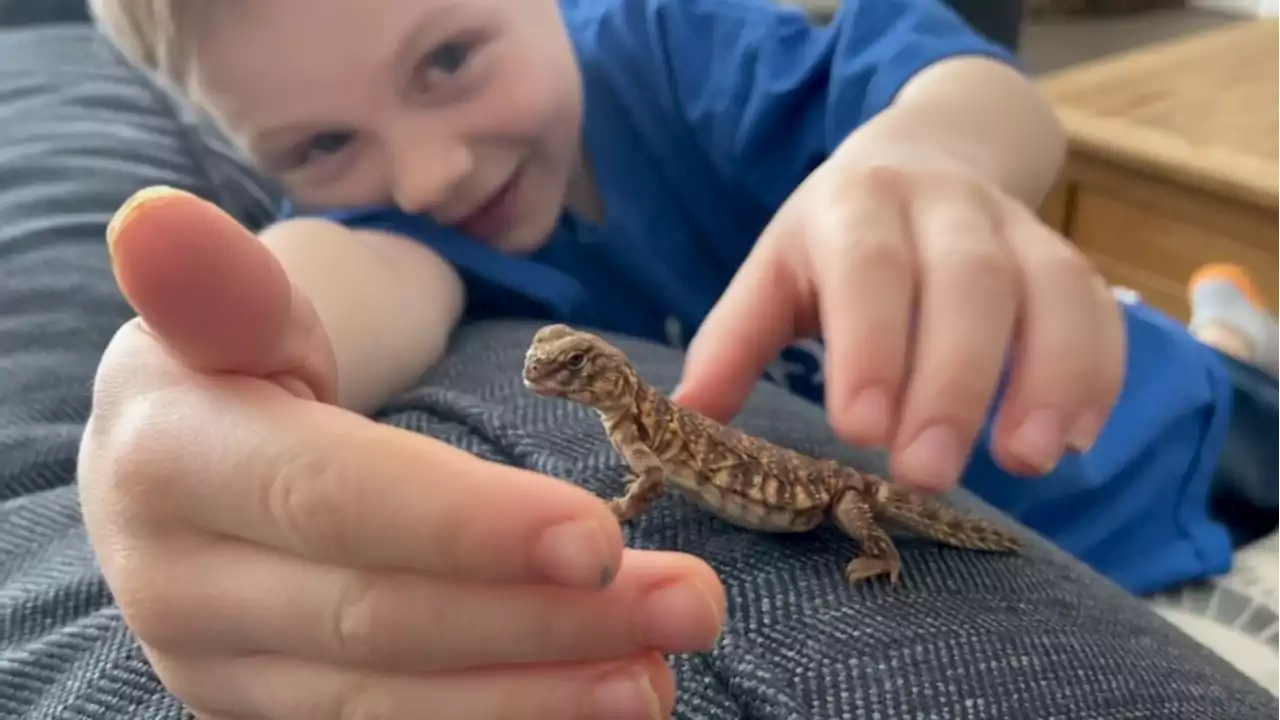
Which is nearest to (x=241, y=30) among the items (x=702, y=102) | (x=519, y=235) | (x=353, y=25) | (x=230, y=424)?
(x=353, y=25)

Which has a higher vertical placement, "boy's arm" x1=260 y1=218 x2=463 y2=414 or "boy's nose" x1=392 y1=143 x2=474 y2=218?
"boy's nose" x1=392 y1=143 x2=474 y2=218

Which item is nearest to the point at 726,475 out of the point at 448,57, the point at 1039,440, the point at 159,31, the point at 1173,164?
the point at 1039,440

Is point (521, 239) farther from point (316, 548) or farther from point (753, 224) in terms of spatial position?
point (316, 548)

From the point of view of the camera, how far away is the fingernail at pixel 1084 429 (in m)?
0.47

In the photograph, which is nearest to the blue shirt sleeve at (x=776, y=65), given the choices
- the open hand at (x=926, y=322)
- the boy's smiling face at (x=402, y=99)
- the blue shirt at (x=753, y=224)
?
the blue shirt at (x=753, y=224)

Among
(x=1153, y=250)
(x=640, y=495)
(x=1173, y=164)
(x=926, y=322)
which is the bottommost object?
(x=1153, y=250)

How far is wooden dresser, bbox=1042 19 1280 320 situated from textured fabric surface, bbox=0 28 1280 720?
102 centimetres

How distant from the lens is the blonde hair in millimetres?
768

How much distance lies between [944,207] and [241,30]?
0.50 m

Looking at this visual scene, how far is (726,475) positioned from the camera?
49 cm

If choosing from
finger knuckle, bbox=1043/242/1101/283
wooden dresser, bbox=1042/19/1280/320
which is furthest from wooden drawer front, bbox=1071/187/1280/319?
finger knuckle, bbox=1043/242/1101/283

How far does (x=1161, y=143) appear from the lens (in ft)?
4.86

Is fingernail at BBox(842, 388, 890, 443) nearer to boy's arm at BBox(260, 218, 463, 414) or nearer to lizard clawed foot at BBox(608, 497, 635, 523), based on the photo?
lizard clawed foot at BBox(608, 497, 635, 523)

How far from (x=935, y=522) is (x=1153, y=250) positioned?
1275 mm
